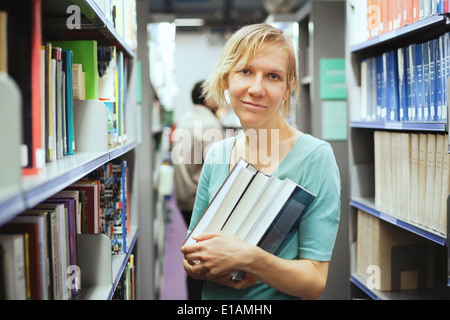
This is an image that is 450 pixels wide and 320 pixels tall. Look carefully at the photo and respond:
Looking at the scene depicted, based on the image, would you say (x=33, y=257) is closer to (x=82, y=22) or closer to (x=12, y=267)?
(x=12, y=267)

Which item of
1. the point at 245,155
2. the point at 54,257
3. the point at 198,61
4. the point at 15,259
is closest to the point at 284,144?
the point at 245,155

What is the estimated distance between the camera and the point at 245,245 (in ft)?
3.80

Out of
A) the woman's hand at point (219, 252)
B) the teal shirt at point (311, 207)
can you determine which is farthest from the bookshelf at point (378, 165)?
the woman's hand at point (219, 252)

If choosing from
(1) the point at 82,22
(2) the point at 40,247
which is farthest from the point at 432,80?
(2) the point at 40,247

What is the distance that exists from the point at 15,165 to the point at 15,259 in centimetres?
21

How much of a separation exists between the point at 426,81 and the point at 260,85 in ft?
3.17

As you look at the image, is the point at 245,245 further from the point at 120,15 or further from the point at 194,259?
the point at 120,15

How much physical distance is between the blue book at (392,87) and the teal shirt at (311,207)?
3.26ft

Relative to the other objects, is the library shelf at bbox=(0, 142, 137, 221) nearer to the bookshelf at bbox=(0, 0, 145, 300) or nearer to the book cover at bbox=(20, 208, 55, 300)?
the bookshelf at bbox=(0, 0, 145, 300)

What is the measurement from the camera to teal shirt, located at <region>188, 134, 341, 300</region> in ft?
4.05

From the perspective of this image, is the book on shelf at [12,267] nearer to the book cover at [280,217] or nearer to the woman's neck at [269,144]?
the book cover at [280,217]

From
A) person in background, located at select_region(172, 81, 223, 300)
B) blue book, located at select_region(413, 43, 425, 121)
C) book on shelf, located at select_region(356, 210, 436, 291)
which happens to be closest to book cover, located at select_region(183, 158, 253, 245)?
blue book, located at select_region(413, 43, 425, 121)

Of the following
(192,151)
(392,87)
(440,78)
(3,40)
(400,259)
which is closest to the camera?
(3,40)

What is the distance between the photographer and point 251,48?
4.13ft
